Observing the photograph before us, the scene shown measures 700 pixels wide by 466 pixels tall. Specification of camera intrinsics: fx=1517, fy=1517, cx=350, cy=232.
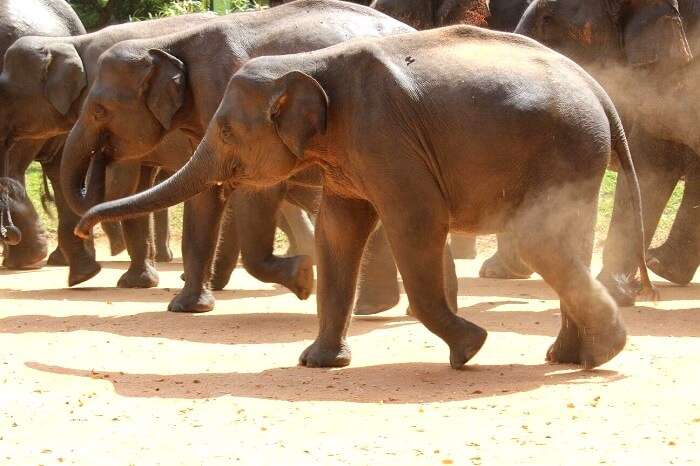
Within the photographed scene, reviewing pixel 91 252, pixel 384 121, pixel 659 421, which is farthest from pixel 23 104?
pixel 659 421

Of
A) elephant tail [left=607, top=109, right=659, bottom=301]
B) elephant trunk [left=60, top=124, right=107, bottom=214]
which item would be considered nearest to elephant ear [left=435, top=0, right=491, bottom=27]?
elephant trunk [left=60, top=124, right=107, bottom=214]

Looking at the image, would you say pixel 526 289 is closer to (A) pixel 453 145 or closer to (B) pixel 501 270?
(B) pixel 501 270

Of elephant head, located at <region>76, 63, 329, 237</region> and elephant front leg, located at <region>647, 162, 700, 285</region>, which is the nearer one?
elephant head, located at <region>76, 63, 329, 237</region>

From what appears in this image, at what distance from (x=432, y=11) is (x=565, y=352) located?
574 centimetres

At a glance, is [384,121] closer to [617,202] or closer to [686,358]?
[686,358]

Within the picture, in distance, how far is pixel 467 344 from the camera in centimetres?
671

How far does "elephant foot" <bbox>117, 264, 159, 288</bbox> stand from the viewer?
1096 cm

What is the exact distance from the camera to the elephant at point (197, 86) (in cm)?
870

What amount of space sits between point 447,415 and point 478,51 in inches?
73.3

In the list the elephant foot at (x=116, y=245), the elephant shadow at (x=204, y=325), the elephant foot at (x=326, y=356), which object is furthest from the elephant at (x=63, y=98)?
the elephant foot at (x=326, y=356)

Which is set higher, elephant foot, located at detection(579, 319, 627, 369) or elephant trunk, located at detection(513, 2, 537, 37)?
elephant trunk, located at detection(513, 2, 537, 37)

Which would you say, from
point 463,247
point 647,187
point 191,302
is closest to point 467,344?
point 191,302

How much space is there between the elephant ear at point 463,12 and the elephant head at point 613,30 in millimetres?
1719

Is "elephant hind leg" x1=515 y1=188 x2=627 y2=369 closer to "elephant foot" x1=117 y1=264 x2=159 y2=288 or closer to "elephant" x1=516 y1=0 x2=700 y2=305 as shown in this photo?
"elephant" x1=516 y1=0 x2=700 y2=305
